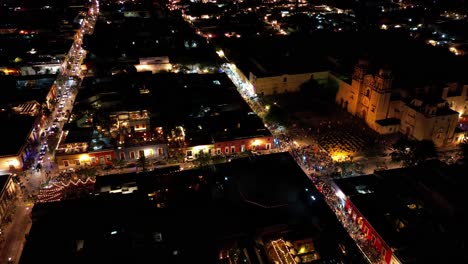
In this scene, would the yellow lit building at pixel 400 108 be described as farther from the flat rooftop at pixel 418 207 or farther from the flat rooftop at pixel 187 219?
the flat rooftop at pixel 187 219

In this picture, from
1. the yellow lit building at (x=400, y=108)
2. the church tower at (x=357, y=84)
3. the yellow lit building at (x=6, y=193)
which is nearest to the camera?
the yellow lit building at (x=6, y=193)

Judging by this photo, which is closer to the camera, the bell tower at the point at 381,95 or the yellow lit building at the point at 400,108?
the yellow lit building at the point at 400,108

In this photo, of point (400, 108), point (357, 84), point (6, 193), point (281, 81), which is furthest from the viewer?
point (281, 81)

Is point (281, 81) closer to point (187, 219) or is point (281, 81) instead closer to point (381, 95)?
point (381, 95)

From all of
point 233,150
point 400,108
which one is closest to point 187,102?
point 233,150

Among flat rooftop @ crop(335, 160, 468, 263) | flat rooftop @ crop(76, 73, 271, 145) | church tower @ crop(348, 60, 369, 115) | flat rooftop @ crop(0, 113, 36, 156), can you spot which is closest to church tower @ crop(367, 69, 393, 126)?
church tower @ crop(348, 60, 369, 115)

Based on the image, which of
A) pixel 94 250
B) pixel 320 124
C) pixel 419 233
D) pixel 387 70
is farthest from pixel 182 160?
pixel 387 70

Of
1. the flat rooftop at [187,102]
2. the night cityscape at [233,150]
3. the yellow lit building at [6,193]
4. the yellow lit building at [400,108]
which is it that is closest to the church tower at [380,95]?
the yellow lit building at [400,108]
